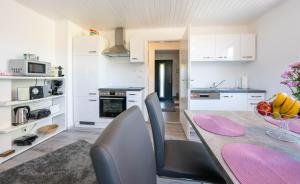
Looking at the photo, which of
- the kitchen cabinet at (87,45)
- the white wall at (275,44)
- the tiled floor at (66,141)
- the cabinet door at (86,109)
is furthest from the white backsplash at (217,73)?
the cabinet door at (86,109)

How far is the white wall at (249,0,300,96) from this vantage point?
233cm

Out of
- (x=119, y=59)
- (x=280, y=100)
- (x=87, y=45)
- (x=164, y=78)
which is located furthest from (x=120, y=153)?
(x=164, y=78)

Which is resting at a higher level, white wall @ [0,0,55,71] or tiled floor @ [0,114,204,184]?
white wall @ [0,0,55,71]

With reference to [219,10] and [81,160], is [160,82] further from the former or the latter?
[81,160]

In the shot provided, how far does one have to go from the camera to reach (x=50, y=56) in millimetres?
3375

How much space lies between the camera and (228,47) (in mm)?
3383

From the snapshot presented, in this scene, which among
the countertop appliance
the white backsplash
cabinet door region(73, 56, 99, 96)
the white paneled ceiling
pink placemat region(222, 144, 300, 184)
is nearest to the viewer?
pink placemat region(222, 144, 300, 184)

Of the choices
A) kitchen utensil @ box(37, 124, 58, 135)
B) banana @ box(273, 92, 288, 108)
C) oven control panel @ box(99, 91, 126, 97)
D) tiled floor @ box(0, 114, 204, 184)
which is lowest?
tiled floor @ box(0, 114, 204, 184)

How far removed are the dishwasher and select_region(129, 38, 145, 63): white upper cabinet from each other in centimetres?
146

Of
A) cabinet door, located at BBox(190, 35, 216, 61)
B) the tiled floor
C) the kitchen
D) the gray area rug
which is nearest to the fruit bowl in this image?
the tiled floor

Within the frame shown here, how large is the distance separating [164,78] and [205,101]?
16.6 feet

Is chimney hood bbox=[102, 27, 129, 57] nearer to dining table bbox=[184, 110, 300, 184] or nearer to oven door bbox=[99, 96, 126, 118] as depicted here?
oven door bbox=[99, 96, 126, 118]

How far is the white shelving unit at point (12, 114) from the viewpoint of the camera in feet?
Answer: 7.11

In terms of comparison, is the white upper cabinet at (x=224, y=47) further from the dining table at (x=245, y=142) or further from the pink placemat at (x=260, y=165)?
the pink placemat at (x=260, y=165)
